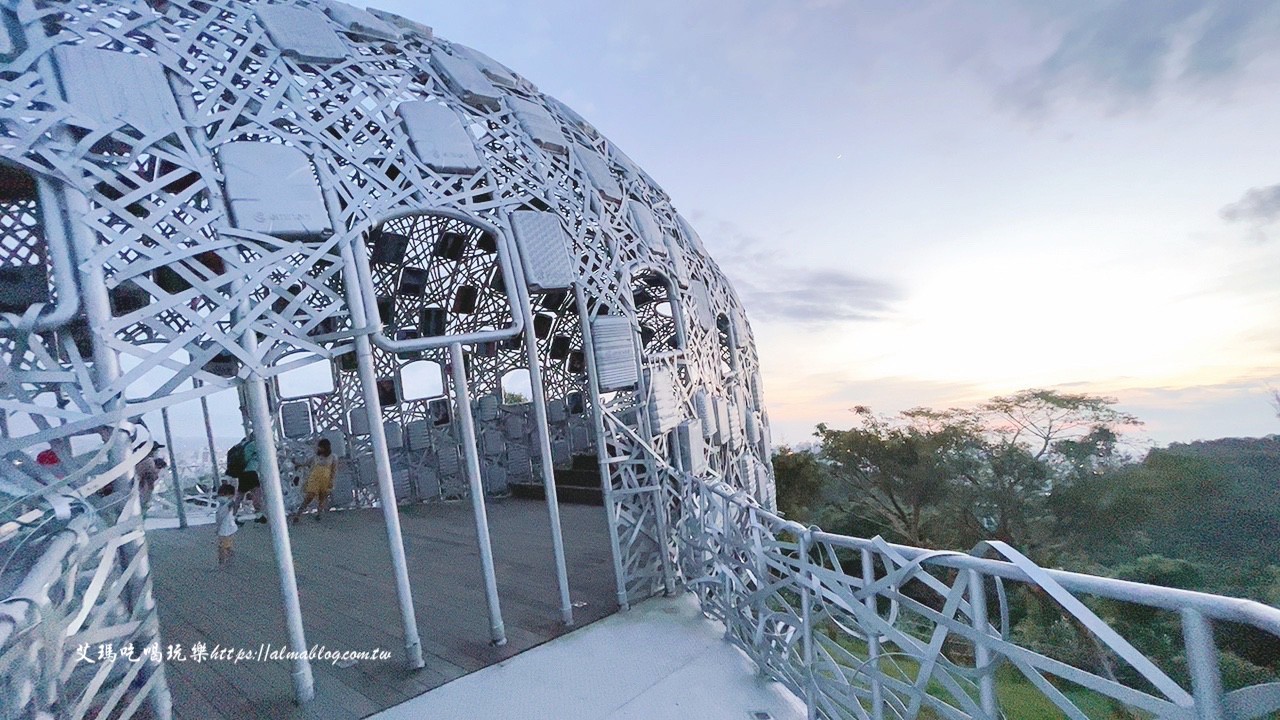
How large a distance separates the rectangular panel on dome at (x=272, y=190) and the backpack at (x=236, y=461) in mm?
5761

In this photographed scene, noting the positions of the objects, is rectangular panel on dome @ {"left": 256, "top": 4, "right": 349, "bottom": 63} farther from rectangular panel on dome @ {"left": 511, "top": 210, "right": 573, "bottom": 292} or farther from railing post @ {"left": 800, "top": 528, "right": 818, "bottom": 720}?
railing post @ {"left": 800, "top": 528, "right": 818, "bottom": 720}

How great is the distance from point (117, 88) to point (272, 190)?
1.05m

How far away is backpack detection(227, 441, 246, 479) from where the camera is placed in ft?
27.9

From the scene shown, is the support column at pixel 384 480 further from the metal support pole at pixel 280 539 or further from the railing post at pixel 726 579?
the railing post at pixel 726 579

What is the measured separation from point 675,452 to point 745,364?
389cm

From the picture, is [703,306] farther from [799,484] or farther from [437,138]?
[799,484]

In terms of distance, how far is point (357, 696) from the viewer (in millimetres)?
4273

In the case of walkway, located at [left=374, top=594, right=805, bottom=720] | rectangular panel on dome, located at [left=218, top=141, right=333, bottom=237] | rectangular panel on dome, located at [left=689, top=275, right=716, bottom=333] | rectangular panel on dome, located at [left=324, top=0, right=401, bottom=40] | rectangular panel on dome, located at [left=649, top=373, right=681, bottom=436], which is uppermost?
rectangular panel on dome, located at [left=324, top=0, right=401, bottom=40]

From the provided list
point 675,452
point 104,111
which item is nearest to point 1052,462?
point 675,452

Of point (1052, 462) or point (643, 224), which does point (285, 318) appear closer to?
point (643, 224)

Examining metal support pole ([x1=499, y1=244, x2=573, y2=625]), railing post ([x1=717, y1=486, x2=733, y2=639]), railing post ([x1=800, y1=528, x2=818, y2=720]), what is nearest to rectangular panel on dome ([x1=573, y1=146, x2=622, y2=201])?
metal support pole ([x1=499, y1=244, x2=573, y2=625])

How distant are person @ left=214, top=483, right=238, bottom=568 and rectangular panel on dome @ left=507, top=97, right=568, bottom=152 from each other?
555 centimetres

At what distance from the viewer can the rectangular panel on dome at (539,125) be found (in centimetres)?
657

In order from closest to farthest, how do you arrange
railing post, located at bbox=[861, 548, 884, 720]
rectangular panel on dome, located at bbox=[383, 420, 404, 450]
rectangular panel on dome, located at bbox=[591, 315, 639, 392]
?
railing post, located at bbox=[861, 548, 884, 720], rectangular panel on dome, located at bbox=[591, 315, 639, 392], rectangular panel on dome, located at bbox=[383, 420, 404, 450]
